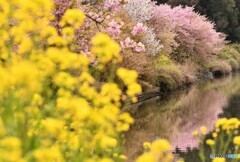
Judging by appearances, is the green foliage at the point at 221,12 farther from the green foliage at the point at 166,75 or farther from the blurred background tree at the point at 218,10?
the green foliage at the point at 166,75

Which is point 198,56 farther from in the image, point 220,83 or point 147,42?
point 147,42

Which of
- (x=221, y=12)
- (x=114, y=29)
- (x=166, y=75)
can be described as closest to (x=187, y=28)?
(x=166, y=75)

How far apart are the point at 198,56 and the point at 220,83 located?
3.56 meters

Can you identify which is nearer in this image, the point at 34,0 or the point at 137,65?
the point at 34,0

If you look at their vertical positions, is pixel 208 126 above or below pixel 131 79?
above

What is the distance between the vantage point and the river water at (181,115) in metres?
12.0

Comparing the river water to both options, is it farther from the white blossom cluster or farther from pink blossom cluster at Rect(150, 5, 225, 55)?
pink blossom cluster at Rect(150, 5, 225, 55)

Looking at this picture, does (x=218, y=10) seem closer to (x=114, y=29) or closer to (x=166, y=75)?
(x=166, y=75)

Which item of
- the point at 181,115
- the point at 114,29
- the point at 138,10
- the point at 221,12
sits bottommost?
the point at 114,29

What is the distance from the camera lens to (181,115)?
676 inches

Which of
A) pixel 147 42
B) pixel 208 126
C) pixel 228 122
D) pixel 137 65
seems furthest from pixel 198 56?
pixel 228 122

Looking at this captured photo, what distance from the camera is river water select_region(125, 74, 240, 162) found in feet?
39.5

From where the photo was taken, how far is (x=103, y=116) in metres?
2.93

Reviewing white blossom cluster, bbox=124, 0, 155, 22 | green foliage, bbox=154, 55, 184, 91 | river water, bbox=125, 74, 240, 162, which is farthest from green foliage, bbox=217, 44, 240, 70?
green foliage, bbox=154, 55, 184, 91
